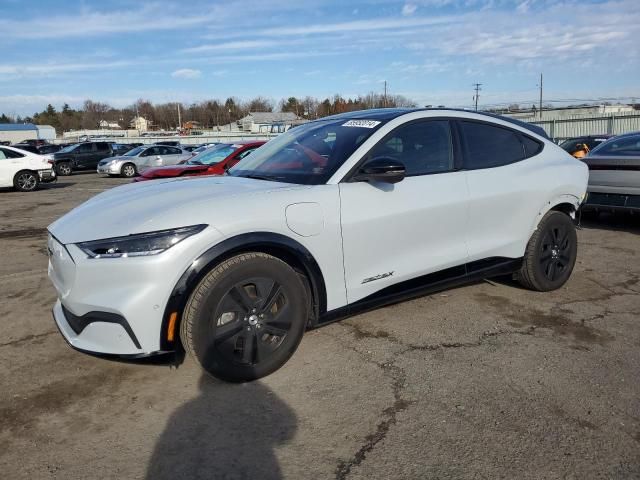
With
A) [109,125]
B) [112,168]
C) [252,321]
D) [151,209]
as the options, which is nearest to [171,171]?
[151,209]

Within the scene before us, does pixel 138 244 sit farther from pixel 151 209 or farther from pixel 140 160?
pixel 140 160

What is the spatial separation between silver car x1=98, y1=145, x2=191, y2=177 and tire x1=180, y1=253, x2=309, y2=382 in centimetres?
2139

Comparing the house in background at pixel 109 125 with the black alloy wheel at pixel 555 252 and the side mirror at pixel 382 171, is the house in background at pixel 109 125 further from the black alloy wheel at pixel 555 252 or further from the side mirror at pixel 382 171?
the side mirror at pixel 382 171

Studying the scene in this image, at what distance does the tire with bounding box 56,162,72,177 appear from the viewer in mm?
26875

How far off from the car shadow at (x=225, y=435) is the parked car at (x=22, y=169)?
1700 cm

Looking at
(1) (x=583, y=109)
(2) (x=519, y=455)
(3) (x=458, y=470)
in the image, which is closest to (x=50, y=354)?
(3) (x=458, y=470)

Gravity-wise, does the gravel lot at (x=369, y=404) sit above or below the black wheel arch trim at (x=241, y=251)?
below

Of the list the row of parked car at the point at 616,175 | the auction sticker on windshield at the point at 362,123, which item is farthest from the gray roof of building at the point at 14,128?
the auction sticker on windshield at the point at 362,123

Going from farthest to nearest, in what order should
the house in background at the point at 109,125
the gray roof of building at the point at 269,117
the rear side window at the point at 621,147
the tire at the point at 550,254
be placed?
the house in background at the point at 109,125 < the gray roof of building at the point at 269,117 < the rear side window at the point at 621,147 < the tire at the point at 550,254

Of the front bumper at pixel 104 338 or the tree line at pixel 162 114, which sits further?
the tree line at pixel 162 114

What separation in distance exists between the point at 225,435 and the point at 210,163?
26.8 feet

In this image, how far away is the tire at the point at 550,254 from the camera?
15.3 ft

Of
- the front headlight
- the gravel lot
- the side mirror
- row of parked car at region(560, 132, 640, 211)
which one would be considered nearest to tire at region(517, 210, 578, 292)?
the gravel lot

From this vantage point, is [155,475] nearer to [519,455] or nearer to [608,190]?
[519,455]
